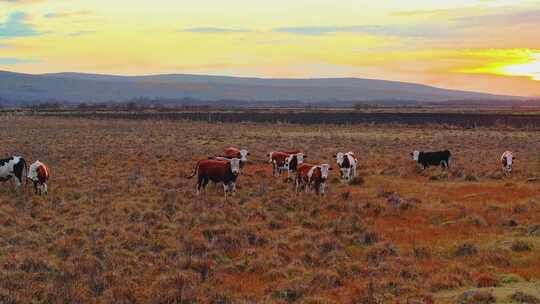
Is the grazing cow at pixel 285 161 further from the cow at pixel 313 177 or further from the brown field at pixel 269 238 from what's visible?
the cow at pixel 313 177

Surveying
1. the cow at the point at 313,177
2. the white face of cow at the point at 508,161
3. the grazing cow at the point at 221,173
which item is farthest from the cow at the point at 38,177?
the white face of cow at the point at 508,161

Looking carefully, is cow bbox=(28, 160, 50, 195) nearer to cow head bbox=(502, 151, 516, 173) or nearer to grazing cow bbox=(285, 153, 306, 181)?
grazing cow bbox=(285, 153, 306, 181)

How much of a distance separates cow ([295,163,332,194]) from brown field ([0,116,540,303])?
621 millimetres

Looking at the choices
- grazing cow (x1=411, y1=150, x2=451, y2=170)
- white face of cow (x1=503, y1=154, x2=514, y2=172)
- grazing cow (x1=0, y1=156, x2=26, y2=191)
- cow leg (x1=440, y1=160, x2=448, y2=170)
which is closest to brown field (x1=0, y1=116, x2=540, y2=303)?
grazing cow (x1=0, y1=156, x2=26, y2=191)

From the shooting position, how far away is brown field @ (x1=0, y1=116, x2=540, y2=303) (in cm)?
1047

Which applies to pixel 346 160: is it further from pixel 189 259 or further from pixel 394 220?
pixel 189 259

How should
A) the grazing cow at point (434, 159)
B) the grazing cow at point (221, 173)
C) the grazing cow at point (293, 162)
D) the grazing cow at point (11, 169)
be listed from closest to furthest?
the grazing cow at point (221, 173) < the grazing cow at point (11, 169) < the grazing cow at point (293, 162) < the grazing cow at point (434, 159)

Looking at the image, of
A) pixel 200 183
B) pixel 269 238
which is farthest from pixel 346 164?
pixel 269 238

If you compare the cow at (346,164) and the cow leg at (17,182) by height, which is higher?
the cow at (346,164)

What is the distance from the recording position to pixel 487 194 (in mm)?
21453

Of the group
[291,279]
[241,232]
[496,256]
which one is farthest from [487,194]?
[291,279]

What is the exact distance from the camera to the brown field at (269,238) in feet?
34.3

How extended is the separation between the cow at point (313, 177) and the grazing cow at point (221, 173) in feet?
8.48

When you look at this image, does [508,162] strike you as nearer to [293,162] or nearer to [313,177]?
[293,162]
